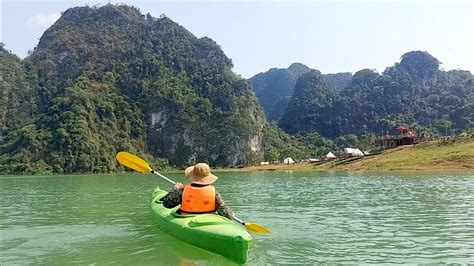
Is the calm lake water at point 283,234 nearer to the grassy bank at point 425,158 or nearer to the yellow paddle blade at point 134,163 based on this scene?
the yellow paddle blade at point 134,163

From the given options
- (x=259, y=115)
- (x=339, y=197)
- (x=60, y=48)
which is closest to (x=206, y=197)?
(x=339, y=197)

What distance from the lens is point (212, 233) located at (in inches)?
355

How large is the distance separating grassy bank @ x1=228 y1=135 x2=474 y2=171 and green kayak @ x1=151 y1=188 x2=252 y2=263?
3874 centimetres

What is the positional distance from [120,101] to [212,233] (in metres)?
136

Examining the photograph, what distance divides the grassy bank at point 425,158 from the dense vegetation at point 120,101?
41.1 m

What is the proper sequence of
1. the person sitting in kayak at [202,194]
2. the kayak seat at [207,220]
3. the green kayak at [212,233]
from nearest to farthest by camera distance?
the green kayak at [212,233] → the kayak seat at [207,220] → the person sitting in kayak at [202,194]

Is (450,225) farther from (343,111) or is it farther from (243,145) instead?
(343,111)

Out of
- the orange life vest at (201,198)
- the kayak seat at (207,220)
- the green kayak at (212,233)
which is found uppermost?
the orange life vest at (201,198)

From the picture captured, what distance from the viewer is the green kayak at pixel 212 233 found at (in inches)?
337

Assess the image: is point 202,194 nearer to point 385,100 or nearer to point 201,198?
point 201,198

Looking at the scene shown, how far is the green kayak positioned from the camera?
28.1 ft

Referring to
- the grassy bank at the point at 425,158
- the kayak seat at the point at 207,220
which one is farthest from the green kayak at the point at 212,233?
the grassy bank at the point at 425,158

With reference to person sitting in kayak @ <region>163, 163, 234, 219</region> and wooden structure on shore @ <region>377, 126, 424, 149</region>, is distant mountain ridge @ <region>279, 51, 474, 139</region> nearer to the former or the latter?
wooden structure on shore @ <region>377, 126, 424, 149</region>

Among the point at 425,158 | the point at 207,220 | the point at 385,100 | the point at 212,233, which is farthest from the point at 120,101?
the point at 212,233
